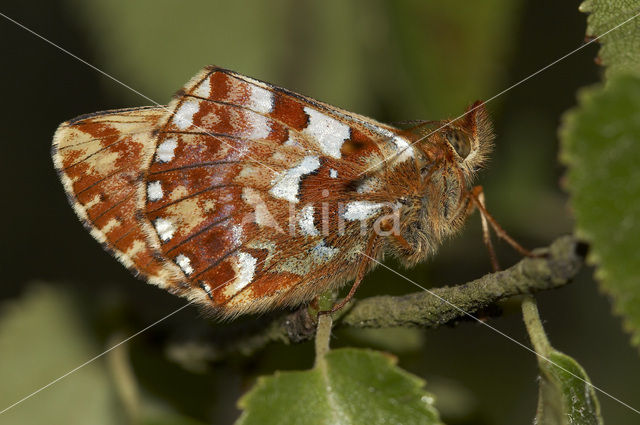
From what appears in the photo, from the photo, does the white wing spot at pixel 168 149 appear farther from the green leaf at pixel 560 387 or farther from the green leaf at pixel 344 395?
the green leaf at pixel 560 387

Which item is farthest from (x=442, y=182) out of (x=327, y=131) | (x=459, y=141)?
(x=327, y=131)

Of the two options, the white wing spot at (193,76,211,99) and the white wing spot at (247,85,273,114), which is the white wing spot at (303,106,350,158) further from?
the white wing spot at (193,76,211,99)

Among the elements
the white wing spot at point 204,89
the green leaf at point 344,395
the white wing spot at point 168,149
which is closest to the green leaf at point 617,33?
the green leaf at point 344,395

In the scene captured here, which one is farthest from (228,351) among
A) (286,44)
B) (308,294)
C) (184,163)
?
(286,44)

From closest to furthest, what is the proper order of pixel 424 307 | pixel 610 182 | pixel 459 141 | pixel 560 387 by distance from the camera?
pixel 610 182 → pixel 560 387 → pixel 424 307 → pixel 459 141

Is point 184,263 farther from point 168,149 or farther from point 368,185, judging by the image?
point 368,185
